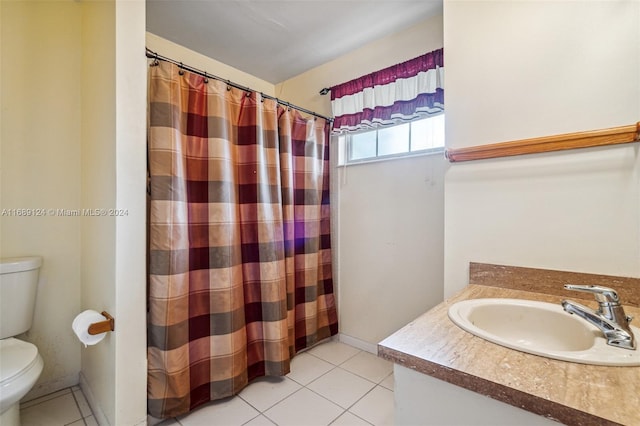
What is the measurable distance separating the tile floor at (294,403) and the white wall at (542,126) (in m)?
0.84

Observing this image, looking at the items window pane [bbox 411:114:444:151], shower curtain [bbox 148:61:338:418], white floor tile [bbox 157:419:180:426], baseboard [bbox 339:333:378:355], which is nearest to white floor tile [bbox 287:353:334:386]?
shower curtain [bbox 148:61:338:418]

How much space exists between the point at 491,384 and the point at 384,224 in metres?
1.56

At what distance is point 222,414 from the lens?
1520 millimetres

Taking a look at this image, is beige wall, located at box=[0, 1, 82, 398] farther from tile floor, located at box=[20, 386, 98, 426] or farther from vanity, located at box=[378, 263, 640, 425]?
vanity, located at box=[378, 263, 640, 425]

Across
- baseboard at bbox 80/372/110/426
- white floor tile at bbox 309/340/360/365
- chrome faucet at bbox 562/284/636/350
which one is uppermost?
chrome faucet at bbox 562/284/636/350

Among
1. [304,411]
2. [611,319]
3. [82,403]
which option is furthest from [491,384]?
[82,403]

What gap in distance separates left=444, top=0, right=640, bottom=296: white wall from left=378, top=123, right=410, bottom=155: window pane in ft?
2.12

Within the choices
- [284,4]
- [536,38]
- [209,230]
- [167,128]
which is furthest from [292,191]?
[536,38]

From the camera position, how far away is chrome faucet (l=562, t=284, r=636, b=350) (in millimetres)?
700

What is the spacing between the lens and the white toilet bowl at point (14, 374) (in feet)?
3.68

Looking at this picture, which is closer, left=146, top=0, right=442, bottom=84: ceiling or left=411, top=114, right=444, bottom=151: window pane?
left=146, top=0, right=442, bottom=84: ceiling

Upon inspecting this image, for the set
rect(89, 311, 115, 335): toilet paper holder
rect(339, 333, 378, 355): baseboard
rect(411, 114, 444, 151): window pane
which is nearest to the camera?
rect(89, 311, 115, 335): toilet paper holder

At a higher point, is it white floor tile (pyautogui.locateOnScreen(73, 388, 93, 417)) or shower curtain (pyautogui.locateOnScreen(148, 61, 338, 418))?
shower curtain (pyautogui.locateOnScreen(148, 61, 338, 418))

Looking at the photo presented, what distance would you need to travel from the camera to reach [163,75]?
1.47m
